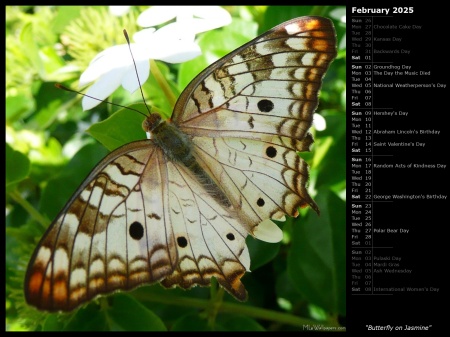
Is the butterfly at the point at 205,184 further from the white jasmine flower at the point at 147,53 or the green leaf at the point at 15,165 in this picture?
the green leaf at the point at 15,165

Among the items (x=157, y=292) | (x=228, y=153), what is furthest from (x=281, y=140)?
(x=157, y=292)

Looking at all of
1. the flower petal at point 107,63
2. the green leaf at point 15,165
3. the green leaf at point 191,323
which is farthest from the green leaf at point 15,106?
the green leaf at point 191,323

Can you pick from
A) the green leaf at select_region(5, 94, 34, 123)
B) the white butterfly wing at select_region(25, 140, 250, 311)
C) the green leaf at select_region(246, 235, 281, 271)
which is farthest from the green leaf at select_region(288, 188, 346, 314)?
the green leaf at select_region(5, 94, 34, 123)

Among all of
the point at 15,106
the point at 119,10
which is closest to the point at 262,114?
the point at 119,10

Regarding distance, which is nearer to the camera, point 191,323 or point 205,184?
point 205,184

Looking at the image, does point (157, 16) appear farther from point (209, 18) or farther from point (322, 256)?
point (322, 256)

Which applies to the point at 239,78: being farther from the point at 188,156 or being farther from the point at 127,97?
the point at 127,97
